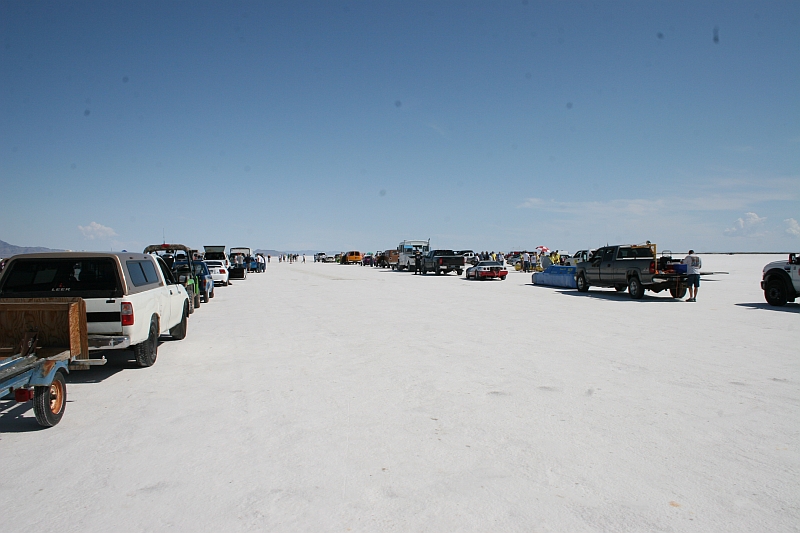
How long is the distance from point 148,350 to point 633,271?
57.8ft

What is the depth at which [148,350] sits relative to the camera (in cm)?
876

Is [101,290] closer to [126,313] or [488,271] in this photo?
[126,313]

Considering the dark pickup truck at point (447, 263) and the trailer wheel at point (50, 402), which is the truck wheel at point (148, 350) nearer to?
the trailer wheel at point (50, 402)

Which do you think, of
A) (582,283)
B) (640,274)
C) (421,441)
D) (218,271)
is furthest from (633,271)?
(218,271)

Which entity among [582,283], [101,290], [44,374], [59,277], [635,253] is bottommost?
[582,283]

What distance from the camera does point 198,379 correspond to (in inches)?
316

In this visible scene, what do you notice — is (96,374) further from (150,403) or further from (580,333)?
(580,333)

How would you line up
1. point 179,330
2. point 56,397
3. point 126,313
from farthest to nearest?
point 179,330
point 126,313
point 56,397

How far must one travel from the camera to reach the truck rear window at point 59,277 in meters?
8.09

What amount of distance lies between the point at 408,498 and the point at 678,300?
18886 millimetres

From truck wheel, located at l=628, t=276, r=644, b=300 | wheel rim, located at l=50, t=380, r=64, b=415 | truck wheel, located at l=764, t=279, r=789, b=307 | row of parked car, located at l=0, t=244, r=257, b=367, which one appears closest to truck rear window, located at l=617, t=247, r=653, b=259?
truck wheel, located at l=628, t=276, r=644, b=300

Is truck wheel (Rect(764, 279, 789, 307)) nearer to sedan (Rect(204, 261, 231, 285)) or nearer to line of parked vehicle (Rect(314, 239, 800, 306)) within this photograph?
line of parked vehicle (Rect(314, 239, 800, 306))

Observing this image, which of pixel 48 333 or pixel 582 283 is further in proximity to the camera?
pixel 582 283

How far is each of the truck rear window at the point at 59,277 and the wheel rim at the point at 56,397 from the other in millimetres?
2143
